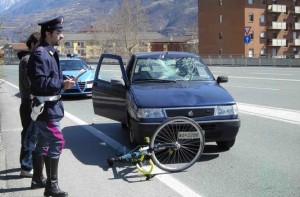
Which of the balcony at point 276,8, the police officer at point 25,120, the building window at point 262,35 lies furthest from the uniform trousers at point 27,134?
the balcony at point 276,8

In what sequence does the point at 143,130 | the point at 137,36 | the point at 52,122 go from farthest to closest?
1. the point at 137,36
2. the point at 143,130
3. the point at 52,122

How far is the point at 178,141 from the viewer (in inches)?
255

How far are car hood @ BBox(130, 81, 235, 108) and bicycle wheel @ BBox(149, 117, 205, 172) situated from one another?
406 mm

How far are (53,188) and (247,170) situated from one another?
2.65m

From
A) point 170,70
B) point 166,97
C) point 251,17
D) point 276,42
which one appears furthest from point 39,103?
point 276,42

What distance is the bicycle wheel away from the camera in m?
6.27

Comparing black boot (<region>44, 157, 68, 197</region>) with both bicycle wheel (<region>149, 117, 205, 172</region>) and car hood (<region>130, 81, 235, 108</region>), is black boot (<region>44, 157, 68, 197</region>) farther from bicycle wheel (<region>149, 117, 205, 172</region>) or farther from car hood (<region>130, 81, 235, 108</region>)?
car hood (<region>130, 81, 235, 108</region>)

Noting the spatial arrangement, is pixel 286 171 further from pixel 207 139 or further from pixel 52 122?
pixel 52 122

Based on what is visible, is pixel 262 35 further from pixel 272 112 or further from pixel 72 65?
pixel 272 112

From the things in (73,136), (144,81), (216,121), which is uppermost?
(144,81)

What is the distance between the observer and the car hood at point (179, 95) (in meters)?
6.71

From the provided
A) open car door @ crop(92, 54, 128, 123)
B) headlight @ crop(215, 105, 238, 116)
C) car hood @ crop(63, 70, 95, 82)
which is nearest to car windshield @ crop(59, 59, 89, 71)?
car hood @ crop(63, 70, 95, 82)

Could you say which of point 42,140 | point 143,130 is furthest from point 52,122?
point 143,130

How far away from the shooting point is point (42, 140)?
5.17 metres
